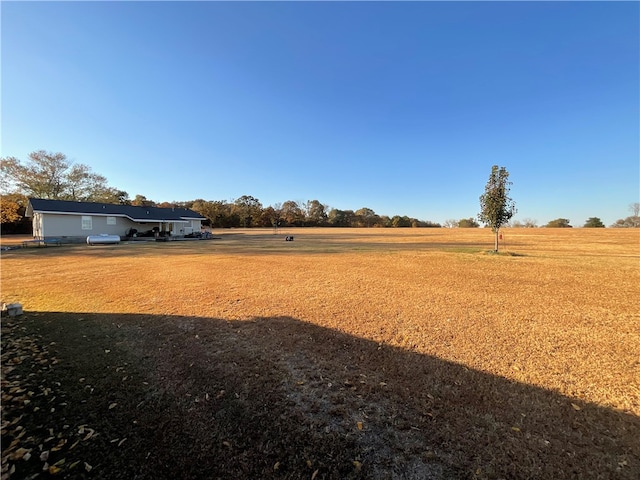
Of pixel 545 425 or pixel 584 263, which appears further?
pixel 584 263

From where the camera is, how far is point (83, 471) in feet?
7.67

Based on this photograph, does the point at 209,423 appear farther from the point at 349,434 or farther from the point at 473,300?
the point at 473,300

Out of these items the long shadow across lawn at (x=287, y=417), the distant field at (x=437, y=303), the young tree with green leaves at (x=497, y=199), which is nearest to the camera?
the long shadow across lawn at (x=287, y=417)

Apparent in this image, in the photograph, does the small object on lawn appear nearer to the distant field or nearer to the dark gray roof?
the distant field

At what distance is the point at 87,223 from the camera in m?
27.1

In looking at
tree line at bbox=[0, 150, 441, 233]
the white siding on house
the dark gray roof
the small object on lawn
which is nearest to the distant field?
the small object on lawn

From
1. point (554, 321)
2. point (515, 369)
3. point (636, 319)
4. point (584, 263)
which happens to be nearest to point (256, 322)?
point (515, 369)

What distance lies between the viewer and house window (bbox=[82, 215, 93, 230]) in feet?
88.0

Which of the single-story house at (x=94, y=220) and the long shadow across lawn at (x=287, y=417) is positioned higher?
the single-story house at (x=94, y=220)

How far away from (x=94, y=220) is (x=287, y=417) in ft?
109

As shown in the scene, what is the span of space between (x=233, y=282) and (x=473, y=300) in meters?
7.35

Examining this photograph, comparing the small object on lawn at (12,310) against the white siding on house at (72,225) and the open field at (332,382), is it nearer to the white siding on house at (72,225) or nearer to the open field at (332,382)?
the open field at (332,382)

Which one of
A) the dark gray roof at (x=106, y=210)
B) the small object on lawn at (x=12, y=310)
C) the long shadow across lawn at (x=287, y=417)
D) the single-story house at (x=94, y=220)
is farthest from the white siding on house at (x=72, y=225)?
the long shadow across lawn at (x=287, y=417)

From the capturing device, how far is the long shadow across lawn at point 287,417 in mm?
2424
